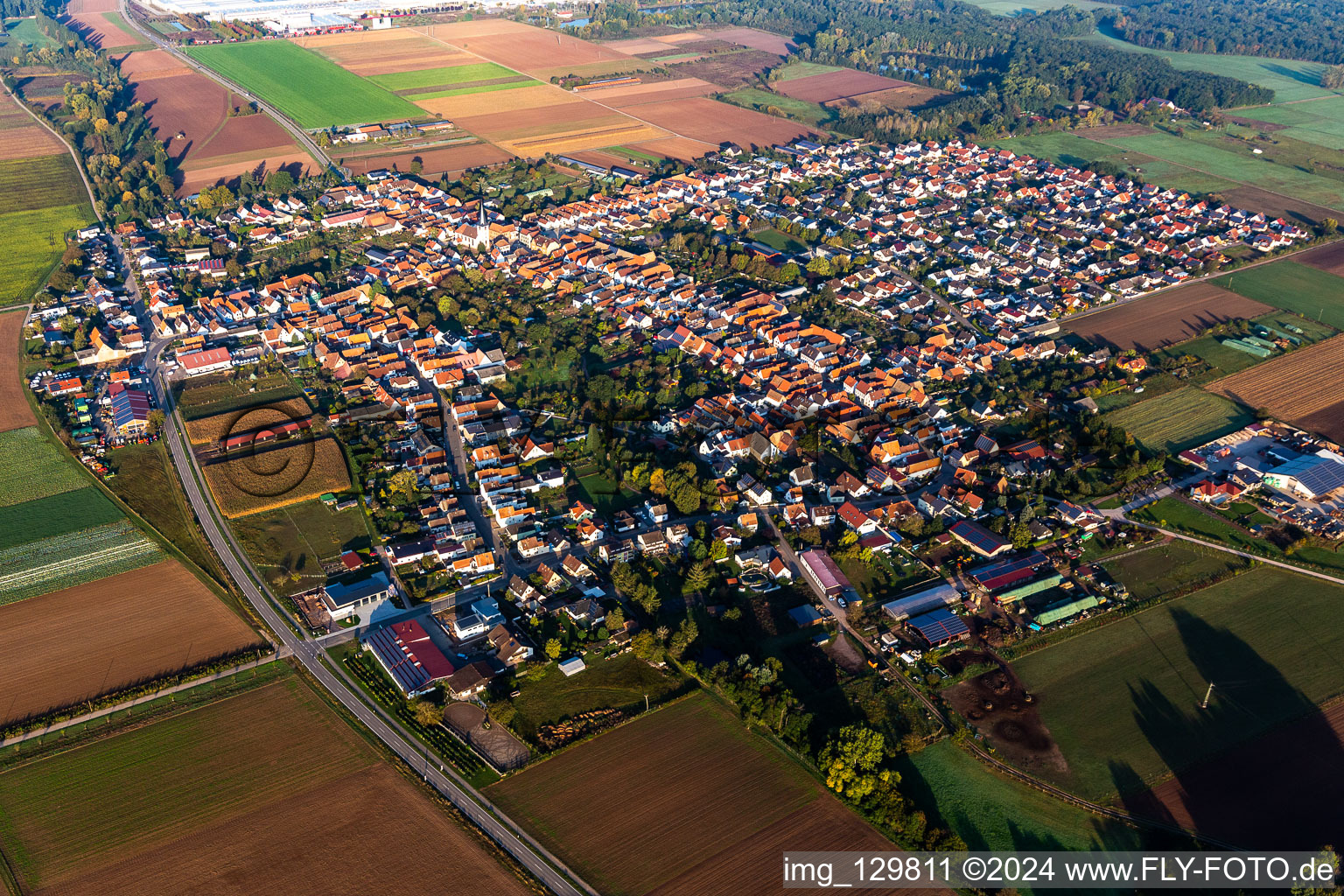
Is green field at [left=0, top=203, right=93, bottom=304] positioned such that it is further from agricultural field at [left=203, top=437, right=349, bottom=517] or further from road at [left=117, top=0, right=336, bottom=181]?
agricultural field at [left=203, top=437, right=349, bottom=517]

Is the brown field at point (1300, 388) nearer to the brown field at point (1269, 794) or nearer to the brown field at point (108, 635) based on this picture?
the brown field at point (1269, 794)

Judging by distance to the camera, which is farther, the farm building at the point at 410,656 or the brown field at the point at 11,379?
the brown field at the point at 11,379

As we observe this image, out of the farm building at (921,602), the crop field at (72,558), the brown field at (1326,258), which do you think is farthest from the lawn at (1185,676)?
the brown field at (1326,258)

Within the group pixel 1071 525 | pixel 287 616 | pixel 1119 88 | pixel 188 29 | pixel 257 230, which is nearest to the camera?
pixel 287 616

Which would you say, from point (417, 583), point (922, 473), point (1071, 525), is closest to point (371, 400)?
point (417, 583)

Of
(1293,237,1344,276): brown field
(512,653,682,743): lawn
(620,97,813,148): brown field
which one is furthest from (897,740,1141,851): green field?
(620,97,813,148): brown field

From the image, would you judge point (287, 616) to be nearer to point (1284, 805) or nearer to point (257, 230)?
point (1284, 805)
